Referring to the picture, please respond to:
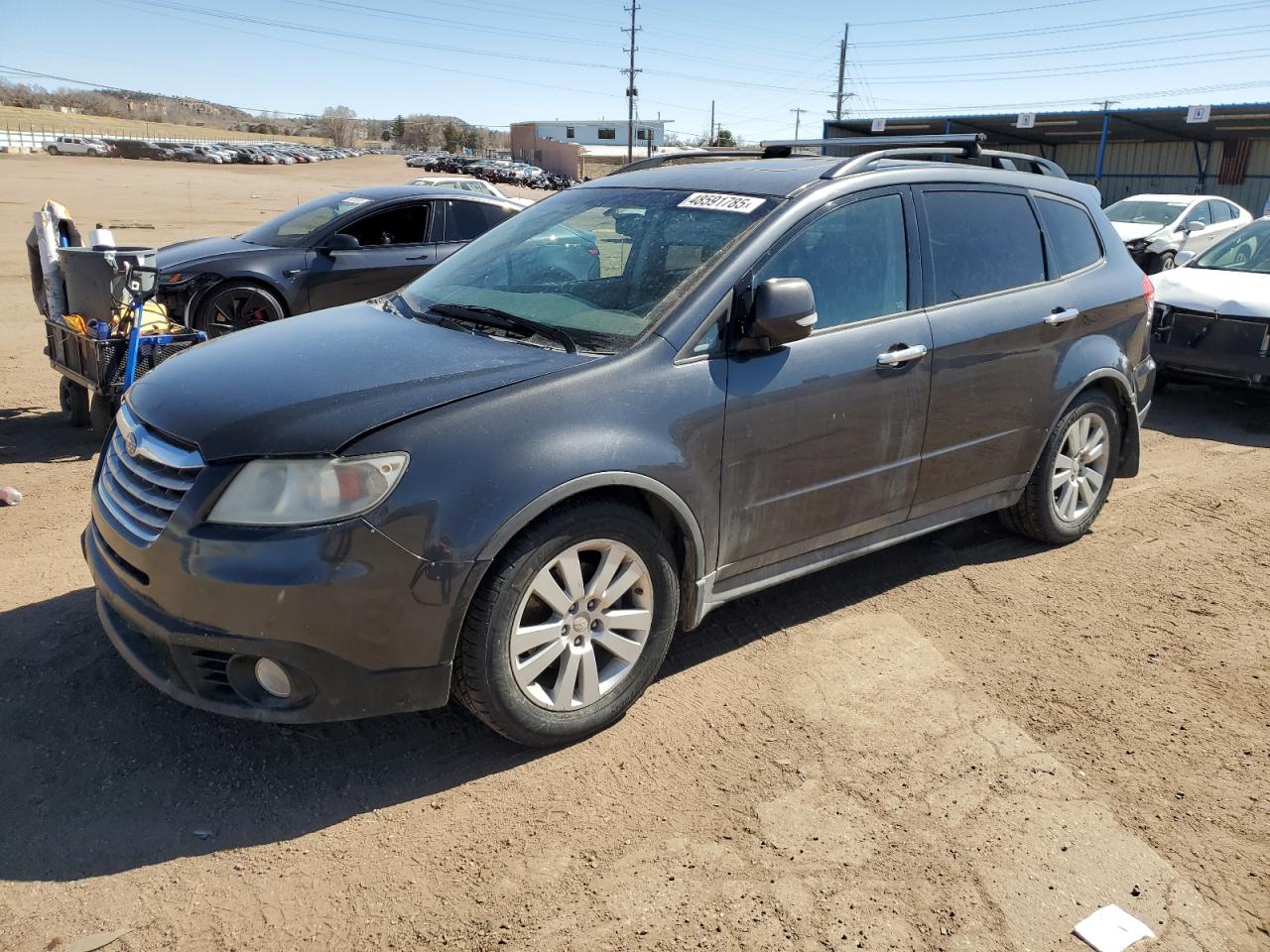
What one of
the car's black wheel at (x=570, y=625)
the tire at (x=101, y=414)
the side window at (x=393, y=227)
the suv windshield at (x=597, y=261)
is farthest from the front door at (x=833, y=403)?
the side window at (x=393, y=227)

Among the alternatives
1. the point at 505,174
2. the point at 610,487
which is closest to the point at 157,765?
the point at 610,487

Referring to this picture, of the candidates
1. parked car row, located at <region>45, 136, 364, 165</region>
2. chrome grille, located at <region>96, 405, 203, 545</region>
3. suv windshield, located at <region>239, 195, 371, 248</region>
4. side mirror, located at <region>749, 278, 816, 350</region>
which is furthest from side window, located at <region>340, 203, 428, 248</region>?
parked car row, located at <region>45, 136, 364, 165</region>

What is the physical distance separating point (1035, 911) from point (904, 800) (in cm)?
51

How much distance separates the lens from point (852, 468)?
3.75 metres

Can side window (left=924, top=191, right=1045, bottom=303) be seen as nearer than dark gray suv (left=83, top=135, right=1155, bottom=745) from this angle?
No

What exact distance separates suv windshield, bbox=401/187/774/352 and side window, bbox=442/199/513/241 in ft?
16.7

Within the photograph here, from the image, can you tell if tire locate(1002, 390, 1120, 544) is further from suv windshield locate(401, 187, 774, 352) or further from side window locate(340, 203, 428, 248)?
side window locate(340, 203, 428, 248)

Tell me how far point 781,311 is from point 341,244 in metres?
6.29

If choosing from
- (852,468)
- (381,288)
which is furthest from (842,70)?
(852,468)

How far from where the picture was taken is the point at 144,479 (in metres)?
2.97

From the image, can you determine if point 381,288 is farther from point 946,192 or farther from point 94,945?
point 94,945

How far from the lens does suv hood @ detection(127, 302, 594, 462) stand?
2.79m

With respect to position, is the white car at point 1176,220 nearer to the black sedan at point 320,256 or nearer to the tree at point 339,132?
the black sedan at point 320,256

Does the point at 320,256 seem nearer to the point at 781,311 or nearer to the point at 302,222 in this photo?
the point at 302,222
